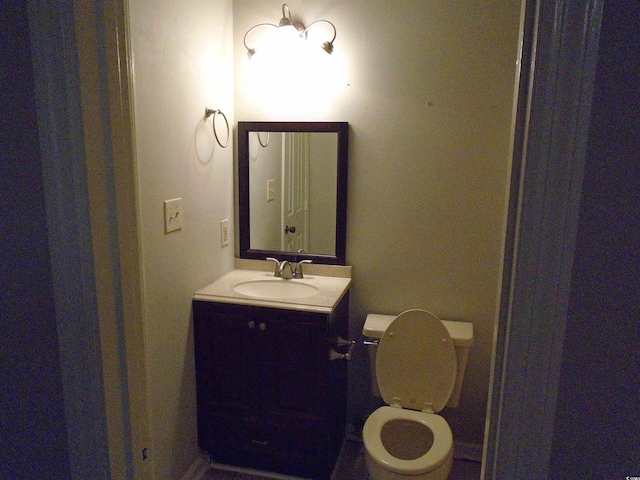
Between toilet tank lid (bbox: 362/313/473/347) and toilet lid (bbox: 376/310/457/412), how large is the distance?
0.06m

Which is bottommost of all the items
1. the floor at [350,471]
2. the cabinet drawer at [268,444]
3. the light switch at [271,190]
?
the floor at [350,471]

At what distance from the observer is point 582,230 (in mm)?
597

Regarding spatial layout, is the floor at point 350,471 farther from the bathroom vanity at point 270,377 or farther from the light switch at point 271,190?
the light switch at point 271,190

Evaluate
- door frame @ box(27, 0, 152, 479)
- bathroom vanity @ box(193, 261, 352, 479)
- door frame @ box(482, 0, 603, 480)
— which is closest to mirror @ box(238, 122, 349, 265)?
bathroom vanity @ box(193, 261, 352, 479)

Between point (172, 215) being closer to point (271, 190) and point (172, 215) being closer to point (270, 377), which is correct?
point (271, 190)

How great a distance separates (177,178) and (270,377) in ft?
3.03

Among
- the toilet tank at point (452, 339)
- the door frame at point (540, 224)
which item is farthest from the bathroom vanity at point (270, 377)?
the door frame at point (540, 224)

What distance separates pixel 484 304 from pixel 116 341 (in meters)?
1.80

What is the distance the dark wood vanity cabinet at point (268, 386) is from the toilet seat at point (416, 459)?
22 cm

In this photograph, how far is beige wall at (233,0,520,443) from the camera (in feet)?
6.82

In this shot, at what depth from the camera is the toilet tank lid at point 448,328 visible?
6.81 feet

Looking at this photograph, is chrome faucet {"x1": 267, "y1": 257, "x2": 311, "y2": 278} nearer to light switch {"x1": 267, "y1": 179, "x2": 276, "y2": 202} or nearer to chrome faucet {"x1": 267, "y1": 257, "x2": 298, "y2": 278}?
chrome faucet {"x1": 267, "y1": 257, "x2": 298, "y2": 278}

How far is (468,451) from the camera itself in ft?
7.85

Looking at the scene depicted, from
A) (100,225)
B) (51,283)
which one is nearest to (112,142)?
(100,225)
